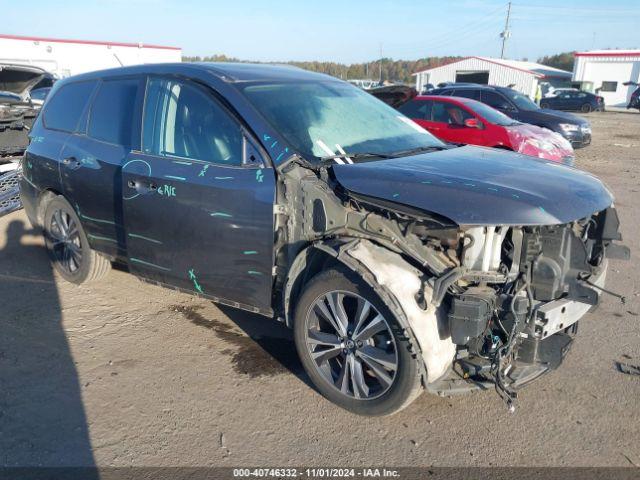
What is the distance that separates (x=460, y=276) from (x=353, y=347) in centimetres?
74

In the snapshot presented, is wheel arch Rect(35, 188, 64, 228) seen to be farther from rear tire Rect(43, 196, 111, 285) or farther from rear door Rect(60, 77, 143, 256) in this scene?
rear door Rect(60, 77, 143, 256)

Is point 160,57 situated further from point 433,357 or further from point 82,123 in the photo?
point 433,357

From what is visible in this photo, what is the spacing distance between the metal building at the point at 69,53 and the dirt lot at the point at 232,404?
3097 cm

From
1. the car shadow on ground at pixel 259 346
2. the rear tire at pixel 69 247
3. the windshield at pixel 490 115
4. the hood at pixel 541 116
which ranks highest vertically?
the windshield at pixel 490 115

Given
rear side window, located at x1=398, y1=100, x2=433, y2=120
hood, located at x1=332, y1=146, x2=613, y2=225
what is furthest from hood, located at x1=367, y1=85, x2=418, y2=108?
rear side window, located at x1=398, y1=100, x2=433, y2=120

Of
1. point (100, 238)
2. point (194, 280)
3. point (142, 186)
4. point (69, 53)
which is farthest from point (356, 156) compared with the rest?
point (69, 53)

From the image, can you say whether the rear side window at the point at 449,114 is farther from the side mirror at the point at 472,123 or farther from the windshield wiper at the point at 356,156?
the windshield wiper at the point at 356,156

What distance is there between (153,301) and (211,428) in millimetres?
1993

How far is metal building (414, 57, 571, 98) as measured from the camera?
153 ft

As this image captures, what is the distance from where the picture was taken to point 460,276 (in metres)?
2.79

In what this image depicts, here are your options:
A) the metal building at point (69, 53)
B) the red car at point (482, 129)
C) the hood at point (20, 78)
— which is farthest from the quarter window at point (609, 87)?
the hood at point (20, 78)

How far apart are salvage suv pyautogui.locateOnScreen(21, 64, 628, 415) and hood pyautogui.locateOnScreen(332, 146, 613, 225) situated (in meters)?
0.01

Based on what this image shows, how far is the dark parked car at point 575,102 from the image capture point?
34000mm

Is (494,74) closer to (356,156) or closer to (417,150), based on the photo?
(417,150)
